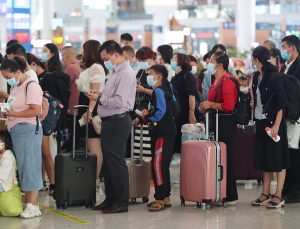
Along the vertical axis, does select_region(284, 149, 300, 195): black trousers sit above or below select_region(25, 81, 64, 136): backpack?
below

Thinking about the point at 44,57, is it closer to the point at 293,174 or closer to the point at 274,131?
the point at 274,131

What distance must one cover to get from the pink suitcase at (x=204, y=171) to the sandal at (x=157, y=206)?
0.25 metres

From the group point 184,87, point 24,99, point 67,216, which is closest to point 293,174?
point 184,87

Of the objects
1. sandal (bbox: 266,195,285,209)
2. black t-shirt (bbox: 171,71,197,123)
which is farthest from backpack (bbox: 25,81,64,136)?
sandal (bbox: 266,195,285,209)

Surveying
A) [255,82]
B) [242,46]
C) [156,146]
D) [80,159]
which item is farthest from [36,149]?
[242,46]

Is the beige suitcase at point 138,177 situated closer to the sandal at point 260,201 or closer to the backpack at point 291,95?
the sandal at point 260,201

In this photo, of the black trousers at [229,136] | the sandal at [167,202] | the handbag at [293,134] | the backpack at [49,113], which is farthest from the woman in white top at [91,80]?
the handbag at [293,134]

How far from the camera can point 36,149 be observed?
753 cm

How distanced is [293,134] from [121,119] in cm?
176

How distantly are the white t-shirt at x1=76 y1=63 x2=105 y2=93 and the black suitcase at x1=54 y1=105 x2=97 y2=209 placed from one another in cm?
96

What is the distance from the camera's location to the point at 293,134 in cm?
815

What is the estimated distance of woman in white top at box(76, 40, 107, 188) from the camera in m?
8.70

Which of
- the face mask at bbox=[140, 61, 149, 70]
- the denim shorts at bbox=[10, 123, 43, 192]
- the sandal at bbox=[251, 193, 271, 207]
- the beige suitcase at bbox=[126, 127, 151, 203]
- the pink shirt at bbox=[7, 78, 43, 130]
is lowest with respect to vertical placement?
the sandal at bbox=[251, 193, 271, 207]

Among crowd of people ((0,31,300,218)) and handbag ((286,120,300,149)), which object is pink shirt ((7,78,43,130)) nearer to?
crowd of people ((0,31,300,218))
